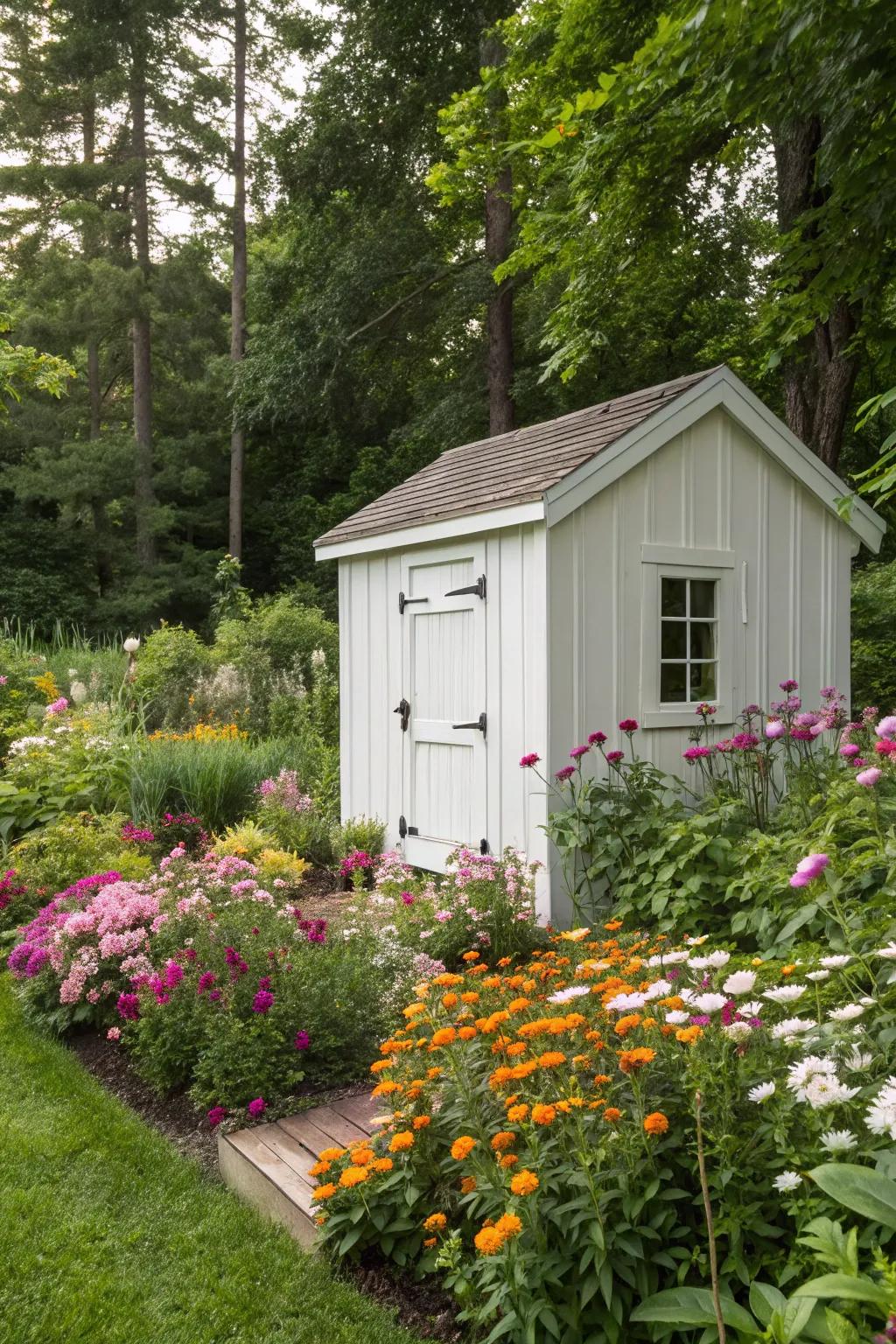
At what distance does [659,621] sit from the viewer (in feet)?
19.0

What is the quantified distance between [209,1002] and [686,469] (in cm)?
406

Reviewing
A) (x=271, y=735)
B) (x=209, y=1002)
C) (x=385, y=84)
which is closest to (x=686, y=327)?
(x=385, y=84)

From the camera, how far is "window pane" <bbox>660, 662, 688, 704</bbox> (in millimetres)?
5852

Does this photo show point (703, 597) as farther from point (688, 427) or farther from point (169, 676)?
point (169, 676)

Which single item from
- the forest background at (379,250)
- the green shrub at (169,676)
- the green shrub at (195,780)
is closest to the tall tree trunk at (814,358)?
the forest background at (379,250)

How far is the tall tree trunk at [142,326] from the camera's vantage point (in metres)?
19.1

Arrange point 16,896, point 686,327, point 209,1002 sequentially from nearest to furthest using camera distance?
point 209,1002, point 16,896, point 686,327

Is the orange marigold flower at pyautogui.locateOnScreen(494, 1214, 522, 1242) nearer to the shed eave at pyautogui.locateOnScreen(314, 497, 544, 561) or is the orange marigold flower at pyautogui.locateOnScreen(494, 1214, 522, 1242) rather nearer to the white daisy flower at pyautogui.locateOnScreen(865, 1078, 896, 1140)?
the white daisy flower at pyautogui.locateOnScreen(865, 1078, 896, 1140)

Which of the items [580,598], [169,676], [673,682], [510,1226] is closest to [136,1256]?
[510,1226]

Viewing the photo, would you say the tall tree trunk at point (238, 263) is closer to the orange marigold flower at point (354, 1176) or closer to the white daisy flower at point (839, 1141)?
the orange marigold flower at point (354, 1176)

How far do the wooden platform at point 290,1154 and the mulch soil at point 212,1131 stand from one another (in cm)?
11

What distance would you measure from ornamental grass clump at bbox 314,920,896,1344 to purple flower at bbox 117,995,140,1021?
5.45ft

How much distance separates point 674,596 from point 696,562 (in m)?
0.26

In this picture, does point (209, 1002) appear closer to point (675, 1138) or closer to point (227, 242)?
point (675, 1138)
